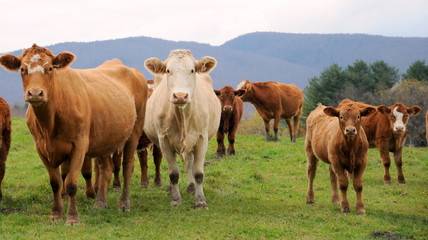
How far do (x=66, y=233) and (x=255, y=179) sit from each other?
23.9ft

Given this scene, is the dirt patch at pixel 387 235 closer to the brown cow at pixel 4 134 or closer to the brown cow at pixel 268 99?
the brown cow at pixel 4 134

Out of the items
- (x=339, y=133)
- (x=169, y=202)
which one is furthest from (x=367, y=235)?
(x=169, y=202)

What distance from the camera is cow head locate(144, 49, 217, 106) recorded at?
340 inches

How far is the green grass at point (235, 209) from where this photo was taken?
744 cm

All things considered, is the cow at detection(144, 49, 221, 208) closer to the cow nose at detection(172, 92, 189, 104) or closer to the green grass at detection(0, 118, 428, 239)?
the cow nose at detection(172, 92, 189, 104)

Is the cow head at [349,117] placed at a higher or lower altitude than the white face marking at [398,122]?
higher

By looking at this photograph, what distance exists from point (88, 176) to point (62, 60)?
3257mm

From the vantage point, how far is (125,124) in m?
9.30

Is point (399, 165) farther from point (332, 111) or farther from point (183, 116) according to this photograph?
point (183, 116)

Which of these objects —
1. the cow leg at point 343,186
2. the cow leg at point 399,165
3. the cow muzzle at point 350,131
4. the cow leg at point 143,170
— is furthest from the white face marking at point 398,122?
the cow leg at point 143,170

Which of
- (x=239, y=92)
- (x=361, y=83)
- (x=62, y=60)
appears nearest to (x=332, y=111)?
(x=62, y=60)

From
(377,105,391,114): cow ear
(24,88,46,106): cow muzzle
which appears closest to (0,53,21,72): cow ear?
(24,88,46,106): cow muzzle

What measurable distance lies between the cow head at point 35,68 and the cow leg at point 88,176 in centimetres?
294

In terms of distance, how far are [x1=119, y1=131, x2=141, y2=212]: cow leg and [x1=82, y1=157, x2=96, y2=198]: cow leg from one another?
0.69 metres
